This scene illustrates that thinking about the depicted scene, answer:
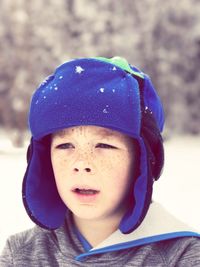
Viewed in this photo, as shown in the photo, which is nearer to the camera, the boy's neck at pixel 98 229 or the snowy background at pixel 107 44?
the boy's neck at pixel 98 229

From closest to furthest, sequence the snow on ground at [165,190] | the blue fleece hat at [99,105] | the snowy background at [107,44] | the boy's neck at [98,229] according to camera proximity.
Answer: the blue fleece hat at [99,105]
the boy's neck at [98,229]
the snow on ground at [165,190]
the snowy background at [107,44]

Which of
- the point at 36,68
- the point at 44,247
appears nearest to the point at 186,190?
the point at 44,247

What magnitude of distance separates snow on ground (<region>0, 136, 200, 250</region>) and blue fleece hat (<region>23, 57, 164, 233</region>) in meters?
1.97

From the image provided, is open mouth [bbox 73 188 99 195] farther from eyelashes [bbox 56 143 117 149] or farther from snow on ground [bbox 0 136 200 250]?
snow on ground [bbox 0 136 200 250]

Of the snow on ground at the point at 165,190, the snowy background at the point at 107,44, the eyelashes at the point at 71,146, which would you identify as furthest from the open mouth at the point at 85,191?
the snowy background at the point at 107,44

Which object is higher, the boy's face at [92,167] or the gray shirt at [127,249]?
the boy's face at [92,167]

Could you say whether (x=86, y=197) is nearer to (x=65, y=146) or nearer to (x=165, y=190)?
(x=65, y=146)

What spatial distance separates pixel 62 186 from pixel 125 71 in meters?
0.34

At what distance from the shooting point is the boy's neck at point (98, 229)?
4.51 feet

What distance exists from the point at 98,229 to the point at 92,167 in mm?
222

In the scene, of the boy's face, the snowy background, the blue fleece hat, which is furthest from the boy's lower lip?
the snowy background

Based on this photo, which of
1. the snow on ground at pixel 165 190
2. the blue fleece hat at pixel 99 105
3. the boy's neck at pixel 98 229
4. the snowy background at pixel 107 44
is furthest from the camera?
the snowy background at pixel 107 44

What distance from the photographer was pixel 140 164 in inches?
51.5

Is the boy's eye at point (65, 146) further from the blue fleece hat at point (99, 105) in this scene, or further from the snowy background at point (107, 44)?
the snowy background at point (107, 44)
